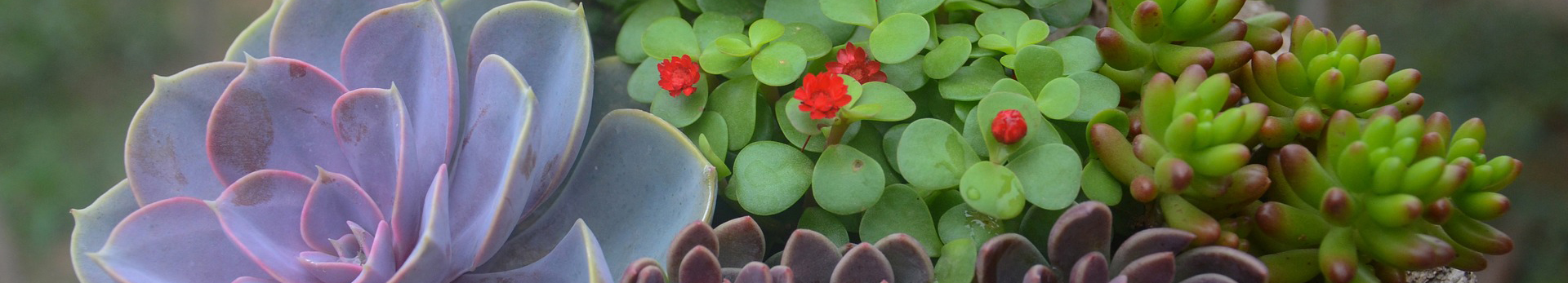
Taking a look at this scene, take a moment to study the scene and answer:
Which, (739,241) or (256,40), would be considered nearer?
(739,241)

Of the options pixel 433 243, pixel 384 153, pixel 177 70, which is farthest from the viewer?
pixel 177 70

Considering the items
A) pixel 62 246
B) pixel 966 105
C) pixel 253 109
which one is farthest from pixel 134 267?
pixel 62 246

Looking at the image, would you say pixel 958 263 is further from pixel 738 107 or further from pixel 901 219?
pixel 738 107

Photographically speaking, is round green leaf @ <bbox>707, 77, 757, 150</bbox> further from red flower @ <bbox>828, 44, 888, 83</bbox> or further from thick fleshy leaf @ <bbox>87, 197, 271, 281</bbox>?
thick fleshy leaf @ <bbox>87, 197, 271, 281</bbox>

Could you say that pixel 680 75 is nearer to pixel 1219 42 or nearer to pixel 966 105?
pixel 966 105

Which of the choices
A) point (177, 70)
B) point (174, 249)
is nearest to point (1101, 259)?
point (174, 249)

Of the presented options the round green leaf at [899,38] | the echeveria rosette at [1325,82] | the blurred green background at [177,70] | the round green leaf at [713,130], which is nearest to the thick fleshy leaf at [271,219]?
the round green leaf at [713,130]

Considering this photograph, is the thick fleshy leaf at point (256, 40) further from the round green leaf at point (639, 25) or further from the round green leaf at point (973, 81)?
the round green leaf at point (973, 81)

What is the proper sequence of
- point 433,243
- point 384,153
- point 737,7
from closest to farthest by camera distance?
point 433,243
point 384,153
point 737,7

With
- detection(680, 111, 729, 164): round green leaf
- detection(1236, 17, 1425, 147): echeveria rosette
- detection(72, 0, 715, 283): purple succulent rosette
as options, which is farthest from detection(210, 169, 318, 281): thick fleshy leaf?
detection(1236, 17, 1425, 147): echeveria rosette
